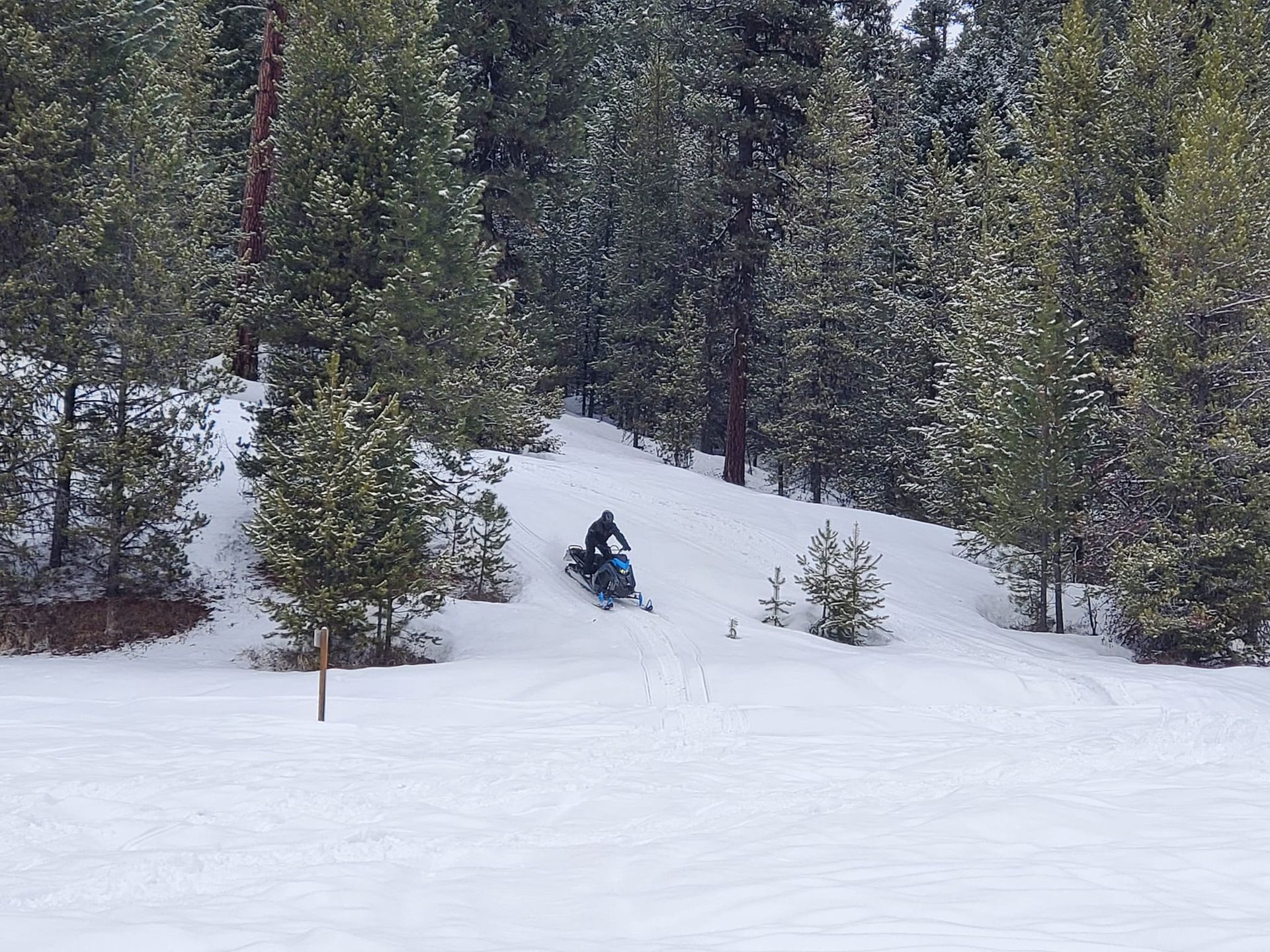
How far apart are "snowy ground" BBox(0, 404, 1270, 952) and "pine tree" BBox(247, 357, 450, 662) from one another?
3.45 feet

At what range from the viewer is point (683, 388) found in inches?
1236

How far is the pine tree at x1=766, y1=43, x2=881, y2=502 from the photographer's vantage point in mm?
25188

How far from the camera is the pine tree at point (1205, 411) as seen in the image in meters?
14.8

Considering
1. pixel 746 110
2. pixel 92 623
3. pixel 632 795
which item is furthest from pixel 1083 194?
pixel 92 623

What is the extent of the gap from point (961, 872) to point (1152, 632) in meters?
10.7

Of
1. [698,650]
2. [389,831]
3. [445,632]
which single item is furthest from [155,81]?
[389,831]

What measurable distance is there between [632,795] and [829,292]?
69.2ft

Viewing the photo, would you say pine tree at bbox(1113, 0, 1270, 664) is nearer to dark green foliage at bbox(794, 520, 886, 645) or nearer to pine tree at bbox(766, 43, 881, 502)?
dark green foliage at bbox(794, 520, 886, 645)

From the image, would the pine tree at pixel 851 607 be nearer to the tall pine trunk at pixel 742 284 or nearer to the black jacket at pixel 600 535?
the black jacket at pixel 600 535

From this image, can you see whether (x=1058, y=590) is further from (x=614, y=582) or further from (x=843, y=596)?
(x=614, y=582)

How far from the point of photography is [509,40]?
23.2 meters

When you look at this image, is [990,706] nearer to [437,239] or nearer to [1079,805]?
[1079,805]

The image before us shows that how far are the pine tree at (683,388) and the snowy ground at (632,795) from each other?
52.0 ft

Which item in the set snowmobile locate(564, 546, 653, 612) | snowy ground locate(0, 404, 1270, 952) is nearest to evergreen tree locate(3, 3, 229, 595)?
snowy ground locate(0, 404, 1270, 952)
